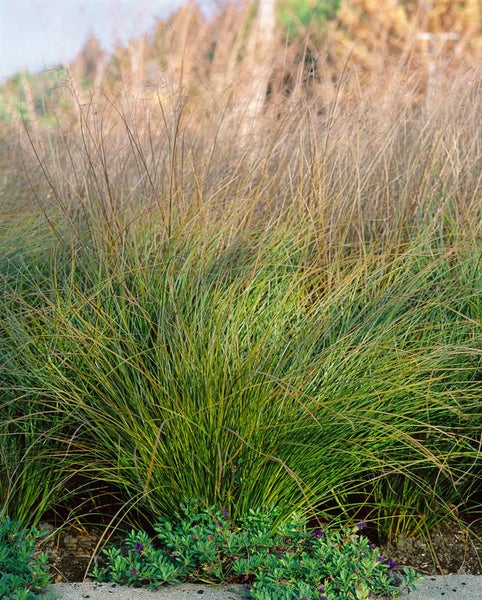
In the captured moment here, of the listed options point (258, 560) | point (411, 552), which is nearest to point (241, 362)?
point (258, 560)

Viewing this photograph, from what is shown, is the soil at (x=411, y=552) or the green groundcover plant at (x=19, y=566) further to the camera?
the soil at (x=411, y=552)

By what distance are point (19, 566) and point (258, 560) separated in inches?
26.8

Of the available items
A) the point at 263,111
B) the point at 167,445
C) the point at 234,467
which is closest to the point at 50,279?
the point at 167,445

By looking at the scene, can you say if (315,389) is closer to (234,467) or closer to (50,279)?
(234,467)

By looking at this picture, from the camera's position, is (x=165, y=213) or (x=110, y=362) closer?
(x=110, y=362)

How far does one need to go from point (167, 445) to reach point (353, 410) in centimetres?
59

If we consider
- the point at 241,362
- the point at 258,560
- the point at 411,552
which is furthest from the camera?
the point at 411,552

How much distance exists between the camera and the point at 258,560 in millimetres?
2217

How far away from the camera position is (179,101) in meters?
3.05

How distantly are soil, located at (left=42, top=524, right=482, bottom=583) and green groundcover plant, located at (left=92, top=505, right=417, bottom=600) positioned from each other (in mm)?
116

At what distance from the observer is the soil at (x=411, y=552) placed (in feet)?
7.98

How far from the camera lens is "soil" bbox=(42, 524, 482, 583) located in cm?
243

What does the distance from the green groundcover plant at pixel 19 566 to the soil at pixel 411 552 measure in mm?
104

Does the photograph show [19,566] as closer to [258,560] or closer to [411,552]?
[258,560]
